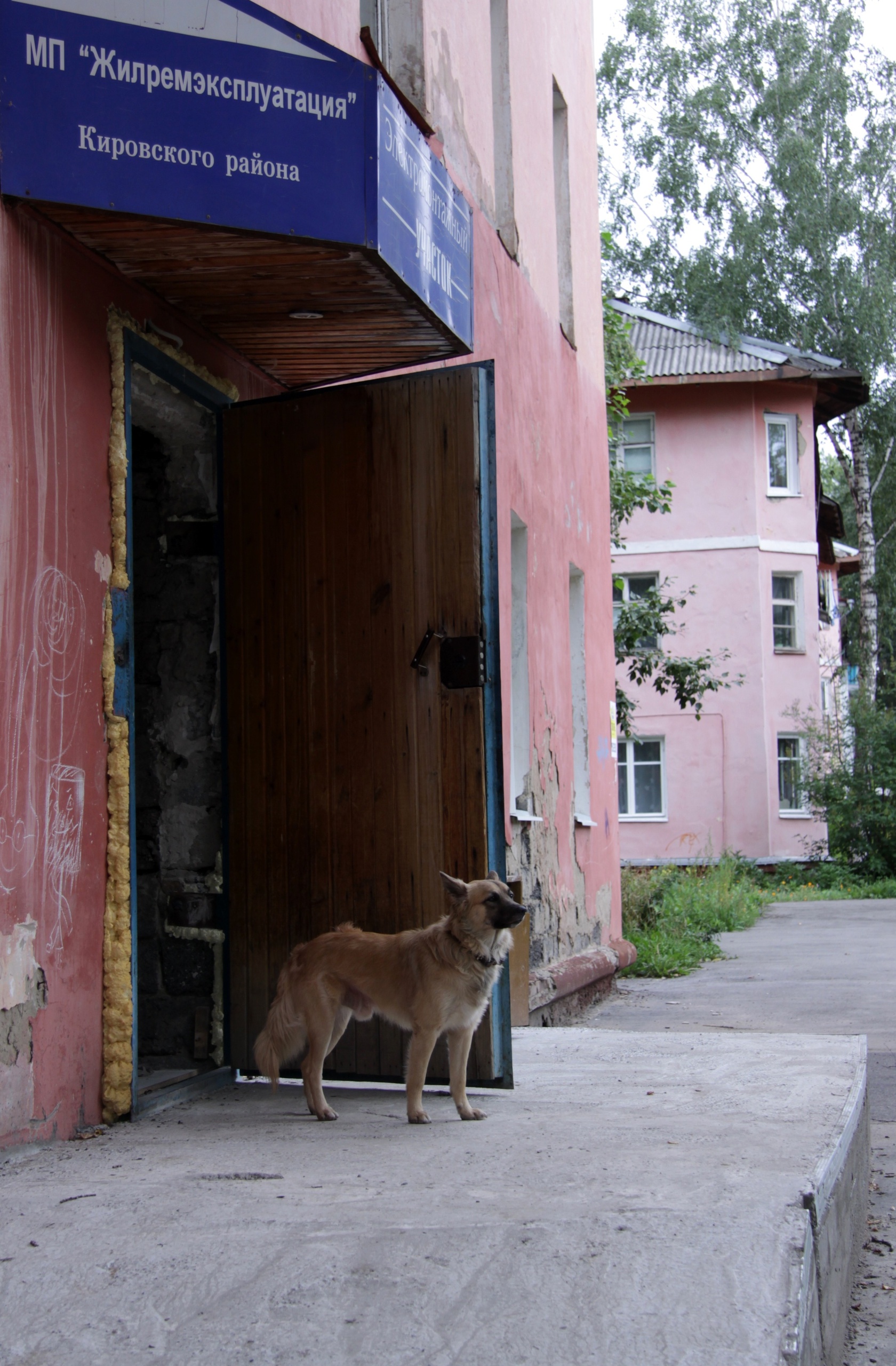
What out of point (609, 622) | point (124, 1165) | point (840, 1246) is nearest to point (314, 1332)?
point (124, 1165)

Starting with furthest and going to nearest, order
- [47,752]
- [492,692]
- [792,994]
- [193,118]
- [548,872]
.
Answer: [792,994], [548,872], [492,692], [47,752], [193,118]

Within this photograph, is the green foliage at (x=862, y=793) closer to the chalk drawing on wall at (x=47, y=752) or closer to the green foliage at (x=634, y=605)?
the green foliage at (x=634, y=605)

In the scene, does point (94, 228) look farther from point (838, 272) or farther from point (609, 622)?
point (838, 272)

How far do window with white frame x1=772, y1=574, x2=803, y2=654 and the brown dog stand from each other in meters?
22.5

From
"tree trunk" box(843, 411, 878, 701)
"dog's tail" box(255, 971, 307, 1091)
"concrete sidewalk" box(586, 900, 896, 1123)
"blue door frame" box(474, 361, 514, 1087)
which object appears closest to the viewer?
"dog's tail" box(255, 971, 307, 1091)

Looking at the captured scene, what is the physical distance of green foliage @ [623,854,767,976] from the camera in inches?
523

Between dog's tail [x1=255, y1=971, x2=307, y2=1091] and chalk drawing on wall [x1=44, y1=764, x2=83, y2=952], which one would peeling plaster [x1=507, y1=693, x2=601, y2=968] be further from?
chalk drawing on wall [x1=44, y1=764, x2=83, y2=952]

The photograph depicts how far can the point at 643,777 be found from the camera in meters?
26.1

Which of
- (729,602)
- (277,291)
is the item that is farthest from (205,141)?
(729,602)

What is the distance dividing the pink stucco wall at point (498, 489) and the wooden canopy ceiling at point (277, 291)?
118mm

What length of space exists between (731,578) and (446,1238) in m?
23.8

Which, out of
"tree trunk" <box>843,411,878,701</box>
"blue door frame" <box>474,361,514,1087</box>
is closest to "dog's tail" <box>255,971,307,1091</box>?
"blue door frame" <box>474,361,514,1087</box>

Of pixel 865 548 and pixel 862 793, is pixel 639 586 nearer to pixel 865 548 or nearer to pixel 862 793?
pixel 865 548

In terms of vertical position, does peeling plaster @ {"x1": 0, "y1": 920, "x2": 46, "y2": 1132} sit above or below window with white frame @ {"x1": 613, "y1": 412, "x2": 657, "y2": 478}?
below
